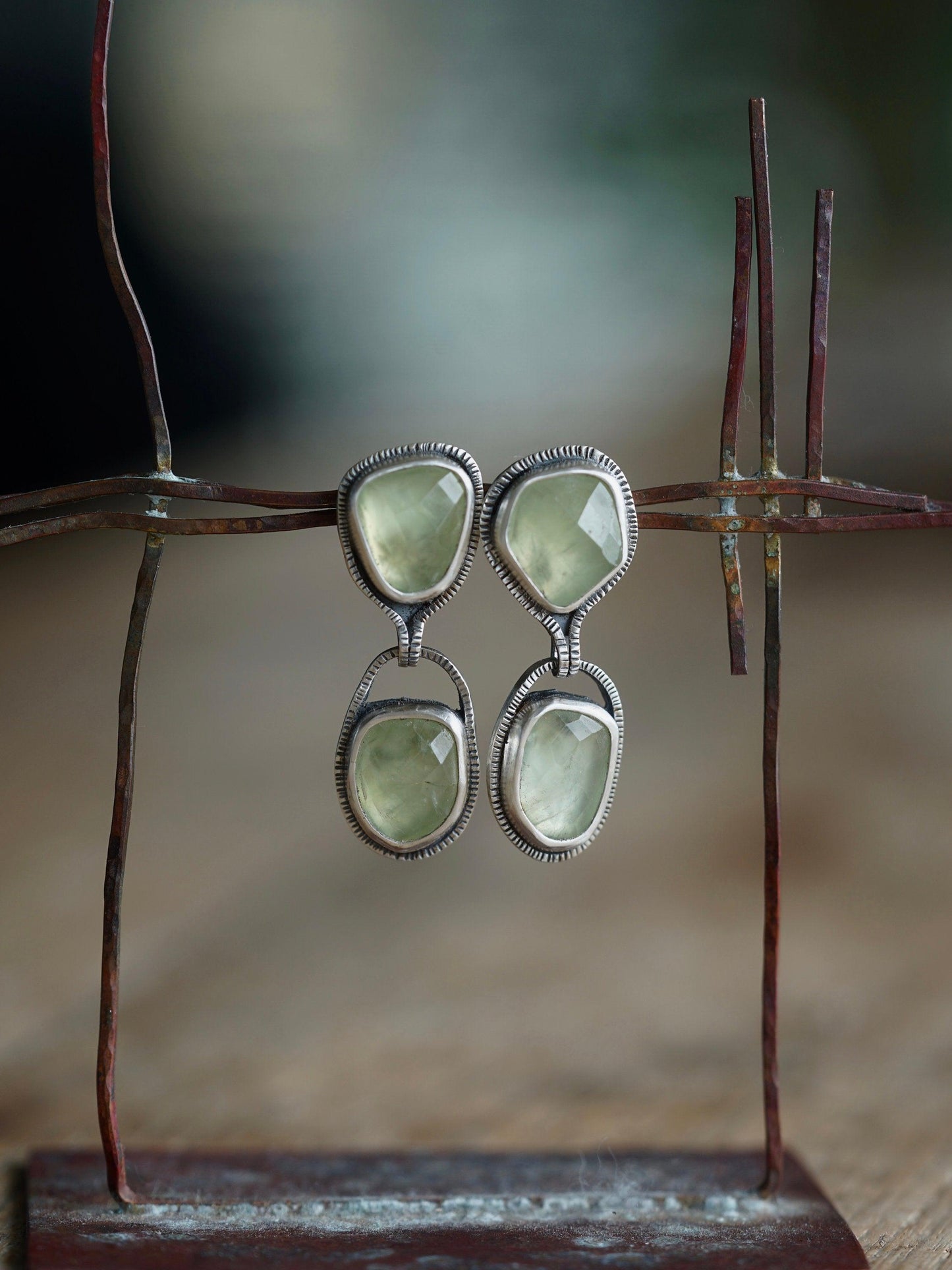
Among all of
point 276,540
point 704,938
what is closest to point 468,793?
point 704,938

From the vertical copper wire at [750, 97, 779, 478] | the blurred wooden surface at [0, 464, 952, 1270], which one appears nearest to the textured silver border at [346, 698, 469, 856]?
the vertical copper wire at [750, 97, 779, 478]

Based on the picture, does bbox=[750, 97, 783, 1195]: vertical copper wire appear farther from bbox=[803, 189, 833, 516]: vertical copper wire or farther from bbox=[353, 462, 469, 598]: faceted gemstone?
bbox=[353, 462, 469, 598]: faceted gemstone

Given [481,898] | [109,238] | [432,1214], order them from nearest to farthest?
[109,238]
[432,1214]
[481,898]

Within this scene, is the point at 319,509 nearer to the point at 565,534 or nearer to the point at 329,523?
the point at 329,523

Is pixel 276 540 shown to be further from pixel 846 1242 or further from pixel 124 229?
pixel 846 1242

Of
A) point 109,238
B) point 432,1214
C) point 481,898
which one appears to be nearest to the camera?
Result: point 109,238

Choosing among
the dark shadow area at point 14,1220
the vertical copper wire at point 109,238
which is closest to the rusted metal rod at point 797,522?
the vertical copper wire at point 109,238

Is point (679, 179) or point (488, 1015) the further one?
point (679, 179)

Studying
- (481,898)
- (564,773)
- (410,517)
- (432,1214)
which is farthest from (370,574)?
(481,898)
